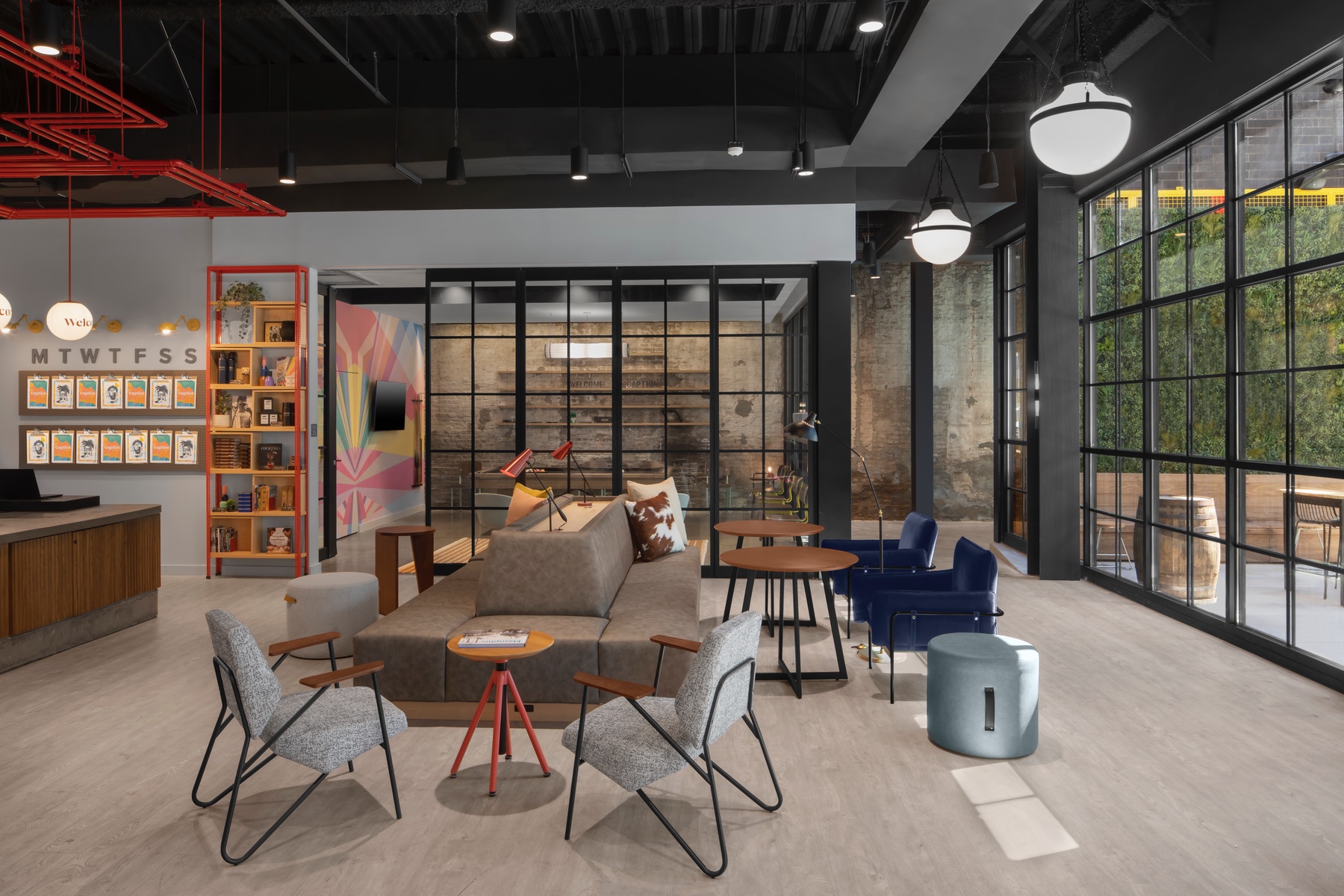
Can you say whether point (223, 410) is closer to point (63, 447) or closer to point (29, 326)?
point (63, 447)

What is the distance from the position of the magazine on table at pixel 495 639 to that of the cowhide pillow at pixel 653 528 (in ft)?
8.55

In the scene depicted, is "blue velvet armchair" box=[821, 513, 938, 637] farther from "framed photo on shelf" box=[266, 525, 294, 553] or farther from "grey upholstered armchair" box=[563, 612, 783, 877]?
"framed photo on shelf" box=[266, 525, 294, 553]

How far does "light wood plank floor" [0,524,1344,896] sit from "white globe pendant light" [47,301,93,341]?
3.10m

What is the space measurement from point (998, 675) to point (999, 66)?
18.5 ft

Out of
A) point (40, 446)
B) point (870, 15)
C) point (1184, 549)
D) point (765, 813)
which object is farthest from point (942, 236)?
point (40, 446)

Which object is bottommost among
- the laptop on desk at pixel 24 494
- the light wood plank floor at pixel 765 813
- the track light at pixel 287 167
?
the light wood plank floor at pixel 765 813

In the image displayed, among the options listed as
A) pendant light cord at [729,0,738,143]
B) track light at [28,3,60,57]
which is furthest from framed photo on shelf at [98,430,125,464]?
pendant light cord at [729,0,738,143]

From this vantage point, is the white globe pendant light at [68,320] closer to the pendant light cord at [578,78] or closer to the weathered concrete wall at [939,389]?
the pendant light cord at [578,78]

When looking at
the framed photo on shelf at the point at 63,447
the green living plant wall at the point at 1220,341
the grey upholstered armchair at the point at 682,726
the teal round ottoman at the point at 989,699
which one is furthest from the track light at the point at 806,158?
the framed photo on shelf at the point at 63,447

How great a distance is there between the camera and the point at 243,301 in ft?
26.2

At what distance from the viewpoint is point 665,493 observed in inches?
265

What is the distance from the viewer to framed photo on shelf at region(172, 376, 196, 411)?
8039 mm

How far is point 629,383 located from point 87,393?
214 inches

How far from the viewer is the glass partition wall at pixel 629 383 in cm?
785
